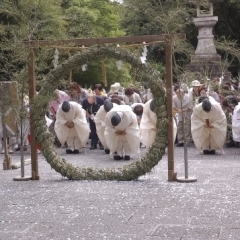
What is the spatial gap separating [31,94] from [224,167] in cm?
388

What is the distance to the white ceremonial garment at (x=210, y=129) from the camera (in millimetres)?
15930

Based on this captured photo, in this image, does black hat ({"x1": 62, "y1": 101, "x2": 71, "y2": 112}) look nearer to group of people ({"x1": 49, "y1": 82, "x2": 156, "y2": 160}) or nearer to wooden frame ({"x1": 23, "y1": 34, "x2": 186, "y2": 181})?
group of people ({"x1": 49, "y1": 82, "x2": 156, "y2": 160})

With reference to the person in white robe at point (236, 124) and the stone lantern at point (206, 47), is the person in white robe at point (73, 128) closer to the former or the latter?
the person in white robe at point (236, 124)

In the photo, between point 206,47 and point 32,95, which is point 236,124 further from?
point 206,47

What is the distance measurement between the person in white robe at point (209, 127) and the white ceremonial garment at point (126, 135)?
5.86 feet

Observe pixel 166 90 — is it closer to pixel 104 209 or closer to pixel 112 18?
pixel 104 209

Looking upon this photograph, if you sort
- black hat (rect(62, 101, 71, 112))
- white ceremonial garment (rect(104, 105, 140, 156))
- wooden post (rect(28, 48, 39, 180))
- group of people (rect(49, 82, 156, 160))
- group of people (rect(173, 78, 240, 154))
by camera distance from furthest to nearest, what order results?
black hat (rect(62, 101, 71, 112)) → group of people (rect(173, 78, 240, 154)) → group of people (rect(49, 82, 156, 160)) → white ceremonial garment (rect(104, 105, 140, 156)) → wooden post (rect(28, 48, 39, 180))

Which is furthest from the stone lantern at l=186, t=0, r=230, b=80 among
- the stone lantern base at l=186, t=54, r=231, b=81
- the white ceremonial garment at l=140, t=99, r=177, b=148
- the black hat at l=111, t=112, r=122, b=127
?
the black hat at l=111, t=112, r=122, b=127

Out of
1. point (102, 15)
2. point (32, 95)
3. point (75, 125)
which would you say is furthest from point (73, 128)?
Result: point (102, 15)

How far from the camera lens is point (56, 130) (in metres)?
16.9

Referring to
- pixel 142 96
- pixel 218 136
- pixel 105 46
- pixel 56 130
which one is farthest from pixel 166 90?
pixel 142 96

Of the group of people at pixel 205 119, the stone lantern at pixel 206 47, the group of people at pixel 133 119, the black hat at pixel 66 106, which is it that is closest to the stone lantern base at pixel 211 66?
the stone lantern at pixel 206 47

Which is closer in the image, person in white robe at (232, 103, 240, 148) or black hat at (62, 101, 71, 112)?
black hat at (62, 101, 71, 112)

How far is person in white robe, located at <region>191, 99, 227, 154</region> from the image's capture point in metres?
15.9
